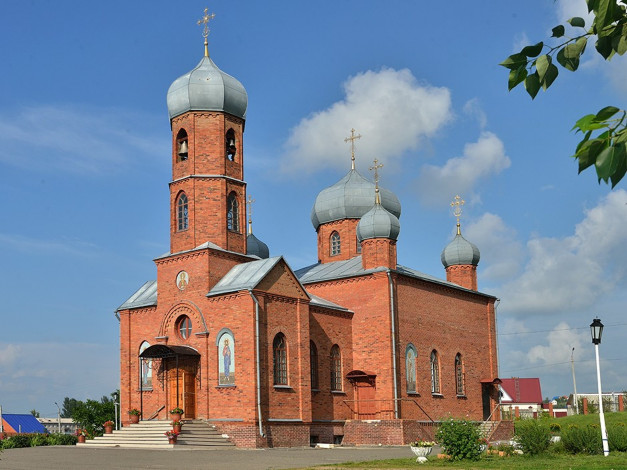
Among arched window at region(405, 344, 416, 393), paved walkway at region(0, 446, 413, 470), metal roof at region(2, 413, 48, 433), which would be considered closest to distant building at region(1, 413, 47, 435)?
metal roof at region(2, 413, 48, 433)

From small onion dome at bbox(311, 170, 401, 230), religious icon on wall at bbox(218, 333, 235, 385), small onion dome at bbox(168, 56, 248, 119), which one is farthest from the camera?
small onion dome at bbox(311, 170, 401, 230)

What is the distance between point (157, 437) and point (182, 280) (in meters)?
5.43

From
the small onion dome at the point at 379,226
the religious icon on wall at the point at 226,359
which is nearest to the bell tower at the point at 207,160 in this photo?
the religious icon on wall at the point at 226,359

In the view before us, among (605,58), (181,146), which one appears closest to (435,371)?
(181,146)

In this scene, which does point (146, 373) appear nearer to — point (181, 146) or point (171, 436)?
point (171, 436)

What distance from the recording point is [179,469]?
15.2m

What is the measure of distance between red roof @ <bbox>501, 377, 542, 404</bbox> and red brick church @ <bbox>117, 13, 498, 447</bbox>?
Answer: 4196 centimetres

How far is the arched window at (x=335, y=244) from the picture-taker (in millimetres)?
34469

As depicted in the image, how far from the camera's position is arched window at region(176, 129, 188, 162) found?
27.1m

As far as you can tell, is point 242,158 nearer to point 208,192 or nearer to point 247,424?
point 208,192

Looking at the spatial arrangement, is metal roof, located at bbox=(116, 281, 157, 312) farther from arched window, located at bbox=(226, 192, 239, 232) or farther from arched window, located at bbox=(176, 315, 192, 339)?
arched window, located at bbox=(226, 192, 239, 232)

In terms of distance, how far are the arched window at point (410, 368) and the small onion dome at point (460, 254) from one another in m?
7.28

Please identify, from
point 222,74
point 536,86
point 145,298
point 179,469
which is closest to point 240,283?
point 145,298

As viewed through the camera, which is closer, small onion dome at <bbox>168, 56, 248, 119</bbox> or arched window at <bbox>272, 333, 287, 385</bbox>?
arched window at <bbox>272, 333, 287, 385</bbox>
